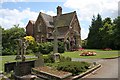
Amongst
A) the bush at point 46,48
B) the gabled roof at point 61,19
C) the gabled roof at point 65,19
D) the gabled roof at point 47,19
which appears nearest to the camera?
the bush at point 46,48

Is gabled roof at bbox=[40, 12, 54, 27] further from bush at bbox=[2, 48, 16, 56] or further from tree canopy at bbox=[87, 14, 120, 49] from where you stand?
tree canopy at bbox=[87, 14, 120, 49]

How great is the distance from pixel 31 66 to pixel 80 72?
4.01 m

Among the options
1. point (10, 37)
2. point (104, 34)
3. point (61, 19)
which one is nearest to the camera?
point (10, 37)

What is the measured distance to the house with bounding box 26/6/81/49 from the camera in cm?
4778

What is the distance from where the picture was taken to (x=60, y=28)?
49.4m

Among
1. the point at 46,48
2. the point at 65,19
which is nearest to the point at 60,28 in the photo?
the point at 65,19

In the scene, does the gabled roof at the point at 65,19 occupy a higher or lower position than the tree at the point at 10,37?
higher

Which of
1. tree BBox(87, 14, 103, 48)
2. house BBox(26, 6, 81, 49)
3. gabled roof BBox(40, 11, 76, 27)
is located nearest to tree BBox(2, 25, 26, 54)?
house BBox(26, 6, 81, 49)

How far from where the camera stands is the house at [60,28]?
157ft

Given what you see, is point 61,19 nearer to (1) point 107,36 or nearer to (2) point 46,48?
(1) point 107,36

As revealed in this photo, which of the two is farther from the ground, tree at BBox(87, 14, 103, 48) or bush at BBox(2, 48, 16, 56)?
tree at BBox(87, 14, 103, 48)

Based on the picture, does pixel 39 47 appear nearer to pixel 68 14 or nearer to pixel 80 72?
pixel 68 14

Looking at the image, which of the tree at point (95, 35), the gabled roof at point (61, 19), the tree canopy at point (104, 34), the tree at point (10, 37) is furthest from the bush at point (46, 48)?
the tree at point (95, 35)

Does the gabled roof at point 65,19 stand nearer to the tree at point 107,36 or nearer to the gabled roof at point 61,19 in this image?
the gabled roof at point 61,19
